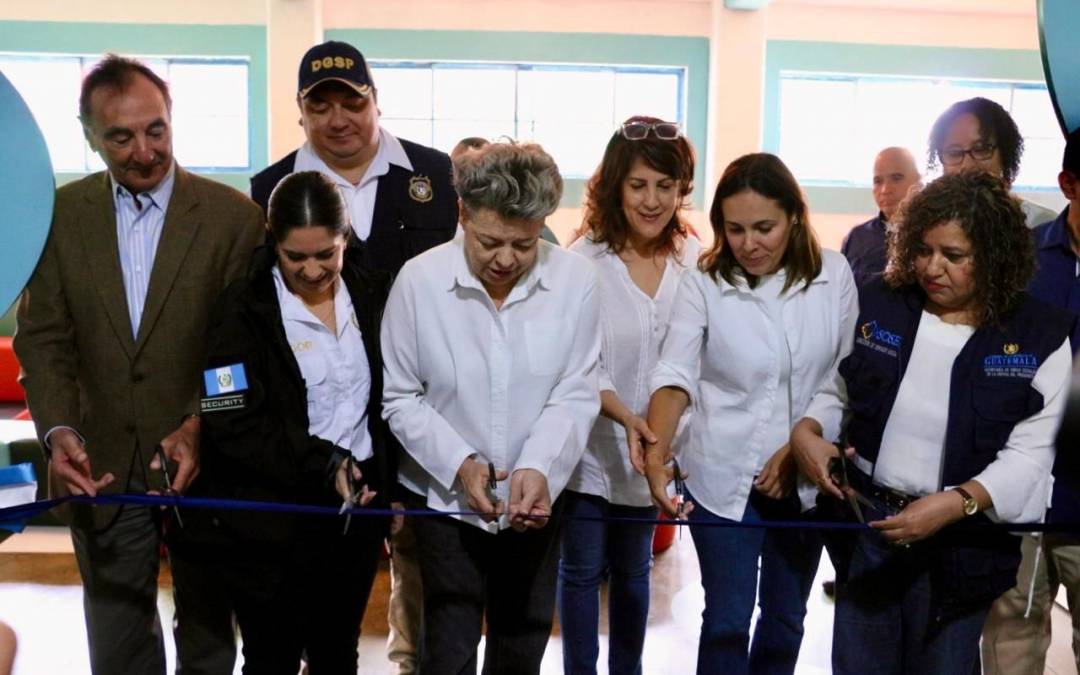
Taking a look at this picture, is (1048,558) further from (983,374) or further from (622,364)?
(622,364)

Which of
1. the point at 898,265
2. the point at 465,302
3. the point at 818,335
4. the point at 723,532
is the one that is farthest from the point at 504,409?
the point at 898,265

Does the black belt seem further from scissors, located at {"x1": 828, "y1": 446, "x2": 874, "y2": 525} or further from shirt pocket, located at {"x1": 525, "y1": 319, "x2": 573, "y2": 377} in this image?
shirt pocket, located at {"x1": 525, "y1": 319, "x2": 573, "y2": 377}

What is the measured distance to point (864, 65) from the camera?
29.3 ft

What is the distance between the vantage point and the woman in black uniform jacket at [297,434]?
200 centimetres

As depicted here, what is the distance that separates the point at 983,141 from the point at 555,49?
252 inches

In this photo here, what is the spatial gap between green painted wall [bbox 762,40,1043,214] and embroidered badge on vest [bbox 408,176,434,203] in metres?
6.80

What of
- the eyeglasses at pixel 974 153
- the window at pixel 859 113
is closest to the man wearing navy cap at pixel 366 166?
the eyeglasses at pixel 974 153

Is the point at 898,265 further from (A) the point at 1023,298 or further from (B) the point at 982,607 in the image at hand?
(B) the point at 982,607

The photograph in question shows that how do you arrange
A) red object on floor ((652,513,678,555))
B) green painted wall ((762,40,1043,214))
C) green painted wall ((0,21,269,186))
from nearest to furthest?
red object on floor ((652,513,678,555)), green painted wall ((0,21,269,186)), green painted wall ((762,40,1043,214))

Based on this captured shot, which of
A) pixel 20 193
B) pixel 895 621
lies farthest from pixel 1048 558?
pixel 20 193

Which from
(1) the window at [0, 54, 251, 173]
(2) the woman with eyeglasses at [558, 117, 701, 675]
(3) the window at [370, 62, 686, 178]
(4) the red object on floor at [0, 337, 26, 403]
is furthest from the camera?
(3) the window at [370, 62, 686, 178]

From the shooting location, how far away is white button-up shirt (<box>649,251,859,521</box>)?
213cm

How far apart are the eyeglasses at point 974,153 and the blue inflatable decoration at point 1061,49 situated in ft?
2.53

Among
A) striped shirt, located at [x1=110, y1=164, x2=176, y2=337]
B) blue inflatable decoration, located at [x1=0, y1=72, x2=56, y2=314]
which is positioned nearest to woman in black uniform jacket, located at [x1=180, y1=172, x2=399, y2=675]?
striped shirt, located at [x1=110, y1=164, x2=176, y2=337]
